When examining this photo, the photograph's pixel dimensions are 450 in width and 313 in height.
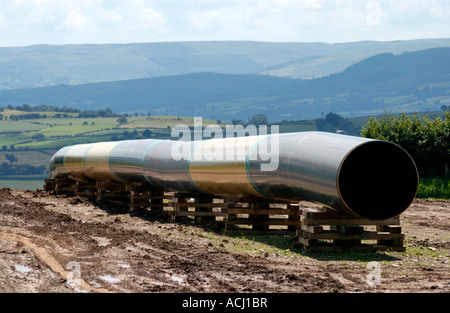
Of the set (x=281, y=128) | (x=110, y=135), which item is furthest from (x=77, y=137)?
(x=281, y=128)

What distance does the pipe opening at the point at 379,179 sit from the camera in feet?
45.3

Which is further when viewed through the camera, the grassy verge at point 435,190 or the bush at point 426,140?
the bush at point 426,140

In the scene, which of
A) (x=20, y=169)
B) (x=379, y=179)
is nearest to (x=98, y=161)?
(x=379, y=179)

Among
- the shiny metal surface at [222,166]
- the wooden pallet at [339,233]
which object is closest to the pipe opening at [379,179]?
the wooden pallet at [339,233]

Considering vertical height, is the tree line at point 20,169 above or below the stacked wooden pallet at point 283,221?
below

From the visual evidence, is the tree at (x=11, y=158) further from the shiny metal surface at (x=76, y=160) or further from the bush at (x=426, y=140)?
the bush at (x=426, y=140)

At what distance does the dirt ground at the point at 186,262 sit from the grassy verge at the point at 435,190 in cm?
1102

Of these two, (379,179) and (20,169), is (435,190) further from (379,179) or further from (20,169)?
(20,169)

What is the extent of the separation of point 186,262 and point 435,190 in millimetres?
20201

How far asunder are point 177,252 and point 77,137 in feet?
583

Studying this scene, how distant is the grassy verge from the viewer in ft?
96.8

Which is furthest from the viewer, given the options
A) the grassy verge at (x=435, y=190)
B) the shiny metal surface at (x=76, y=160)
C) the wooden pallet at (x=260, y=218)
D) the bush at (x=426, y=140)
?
the bush at (x=426, y=140)

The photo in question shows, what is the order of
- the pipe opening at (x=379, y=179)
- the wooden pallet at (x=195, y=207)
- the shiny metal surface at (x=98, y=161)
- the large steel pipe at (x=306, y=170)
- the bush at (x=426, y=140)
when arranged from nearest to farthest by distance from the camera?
the large steel pipe at (x=306, y=170)
the pipe opening at (x=379, y=179)
the wooden pallet at (x=195, y=207)
the shiny metal surface at (x=98, y=161)
the bush at (x=426, y=140)
